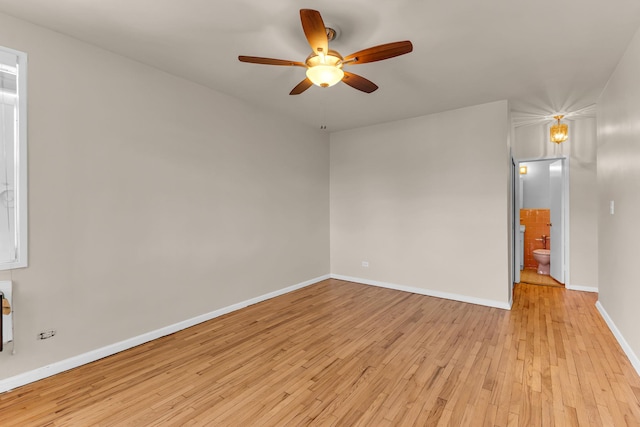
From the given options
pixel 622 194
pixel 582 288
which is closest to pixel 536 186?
pixel 582 288

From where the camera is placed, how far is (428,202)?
4523mm

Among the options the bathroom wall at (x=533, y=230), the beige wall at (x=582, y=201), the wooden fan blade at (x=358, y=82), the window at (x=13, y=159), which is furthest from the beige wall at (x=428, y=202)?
the window at (x=13, y=159)

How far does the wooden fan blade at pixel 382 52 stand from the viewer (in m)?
2.00

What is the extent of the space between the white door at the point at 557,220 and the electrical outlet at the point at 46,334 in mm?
6411

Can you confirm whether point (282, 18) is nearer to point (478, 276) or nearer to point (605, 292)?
point (478, 276)

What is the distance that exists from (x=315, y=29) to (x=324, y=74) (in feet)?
1.28

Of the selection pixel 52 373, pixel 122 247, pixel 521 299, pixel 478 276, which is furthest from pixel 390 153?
pixel 52 373

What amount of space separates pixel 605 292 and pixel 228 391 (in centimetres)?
407

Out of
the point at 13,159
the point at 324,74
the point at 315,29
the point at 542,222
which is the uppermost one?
the point at 315,29

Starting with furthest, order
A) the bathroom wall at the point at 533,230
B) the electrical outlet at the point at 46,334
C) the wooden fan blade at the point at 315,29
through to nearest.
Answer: the bathroom wall at the point at 533,230 < the electrical outlet at the point at 46,334 < the wooden fan blade at the point at 315,29

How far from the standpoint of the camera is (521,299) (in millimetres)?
4297

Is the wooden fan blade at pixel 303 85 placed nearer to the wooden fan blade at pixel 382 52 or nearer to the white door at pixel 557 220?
the wooden fan blade at pixel 382 52

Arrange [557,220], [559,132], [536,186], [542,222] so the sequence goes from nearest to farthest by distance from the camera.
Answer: [559,132], [557,220], [542,222], [536,186]

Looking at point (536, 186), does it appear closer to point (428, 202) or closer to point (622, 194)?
point (428, 202)
